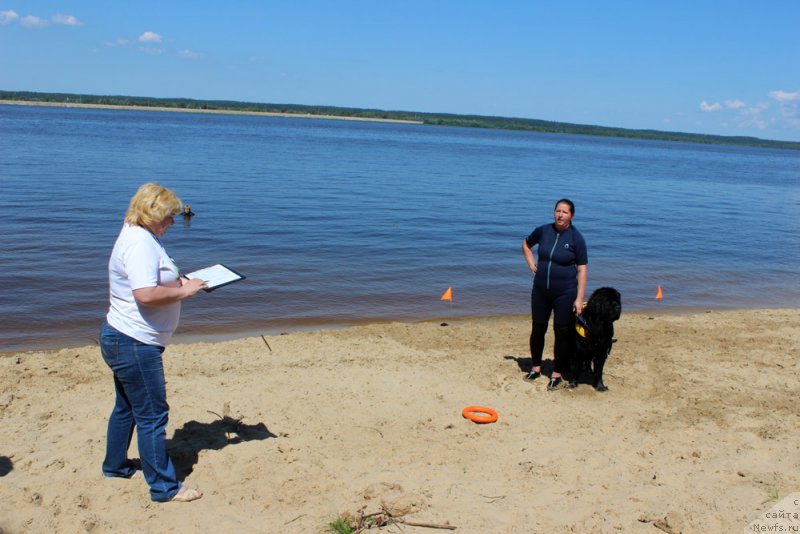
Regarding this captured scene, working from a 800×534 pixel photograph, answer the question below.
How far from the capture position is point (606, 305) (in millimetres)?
6582

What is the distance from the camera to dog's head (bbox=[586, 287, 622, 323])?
6574 millimetres

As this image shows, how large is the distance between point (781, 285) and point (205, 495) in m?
14.3

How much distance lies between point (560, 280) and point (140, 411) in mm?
4055

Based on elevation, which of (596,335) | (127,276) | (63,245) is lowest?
(63,245)

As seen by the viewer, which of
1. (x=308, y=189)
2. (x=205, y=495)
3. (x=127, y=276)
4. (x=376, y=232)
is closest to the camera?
(x=127, y=276)

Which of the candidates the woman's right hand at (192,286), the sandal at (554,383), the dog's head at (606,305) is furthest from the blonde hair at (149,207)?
the sandal at (554,383)

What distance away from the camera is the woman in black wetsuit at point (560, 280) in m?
6.54

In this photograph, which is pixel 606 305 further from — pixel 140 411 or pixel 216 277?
pixel 140 411

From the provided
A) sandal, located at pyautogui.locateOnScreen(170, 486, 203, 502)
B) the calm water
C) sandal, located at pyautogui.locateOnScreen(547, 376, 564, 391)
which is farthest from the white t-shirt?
the calm water

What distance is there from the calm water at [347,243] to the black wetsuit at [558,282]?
4258 millimetres

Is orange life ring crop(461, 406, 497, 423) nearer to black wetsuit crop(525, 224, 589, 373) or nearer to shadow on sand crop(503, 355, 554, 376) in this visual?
black wetsuit crop(525, 224, 589, 373)

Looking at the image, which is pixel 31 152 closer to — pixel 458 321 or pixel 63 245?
pixel 63 245

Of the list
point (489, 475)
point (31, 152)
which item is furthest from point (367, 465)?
point (31, 152)

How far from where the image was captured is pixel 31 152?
34.4 metres
